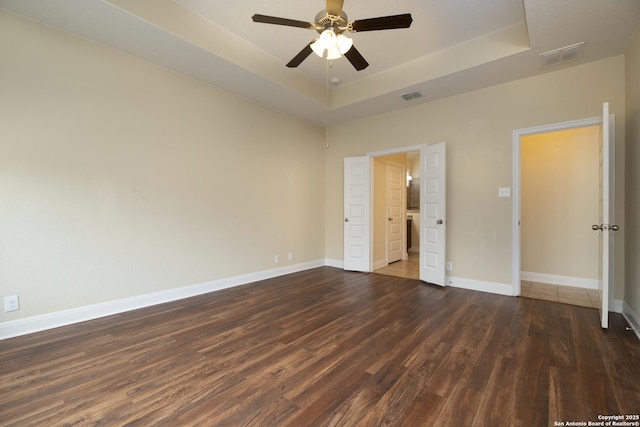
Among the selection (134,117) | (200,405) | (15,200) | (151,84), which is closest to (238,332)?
(200,405)

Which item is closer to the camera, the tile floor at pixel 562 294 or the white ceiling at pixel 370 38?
the white ceiling at pixel 370 38

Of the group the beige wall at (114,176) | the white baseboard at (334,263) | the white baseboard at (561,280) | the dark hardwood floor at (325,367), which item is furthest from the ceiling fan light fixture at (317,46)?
the white baseboard at (561,280)

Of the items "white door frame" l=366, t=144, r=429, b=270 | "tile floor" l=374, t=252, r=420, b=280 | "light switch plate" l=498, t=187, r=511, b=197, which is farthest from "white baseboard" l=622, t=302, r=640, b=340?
"tile floor" l=374, t=252, r=420, b=280

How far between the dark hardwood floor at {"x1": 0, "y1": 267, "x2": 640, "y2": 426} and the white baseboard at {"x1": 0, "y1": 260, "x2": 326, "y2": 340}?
13 centimetres

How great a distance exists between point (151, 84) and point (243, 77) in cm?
111

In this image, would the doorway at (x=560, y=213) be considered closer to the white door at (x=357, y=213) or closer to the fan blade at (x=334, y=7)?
the white door at (x=357, y=213)

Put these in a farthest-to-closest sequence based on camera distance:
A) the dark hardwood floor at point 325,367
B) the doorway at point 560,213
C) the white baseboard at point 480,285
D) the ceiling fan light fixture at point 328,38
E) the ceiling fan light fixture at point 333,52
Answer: the doorway at point 560,213 < the white baseboard at point 480,285 < the ceiling fan light fixture at point 333,52 < the ceiling fan light fixture at point 328,38 < the dark hardwood floor at point 325,367

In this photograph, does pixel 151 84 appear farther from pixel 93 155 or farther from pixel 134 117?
pixel 93 155

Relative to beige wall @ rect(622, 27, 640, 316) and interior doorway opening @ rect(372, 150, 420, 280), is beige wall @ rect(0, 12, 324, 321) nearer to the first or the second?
interior doorway opening @ rect(372, 150, 420, 280)

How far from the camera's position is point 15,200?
251 centimetres

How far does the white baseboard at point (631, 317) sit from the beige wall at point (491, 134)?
230 mm

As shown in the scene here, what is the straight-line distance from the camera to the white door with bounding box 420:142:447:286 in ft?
13.6

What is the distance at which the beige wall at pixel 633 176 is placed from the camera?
8.78 ft

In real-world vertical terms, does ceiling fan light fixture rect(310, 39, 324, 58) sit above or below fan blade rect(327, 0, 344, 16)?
below
